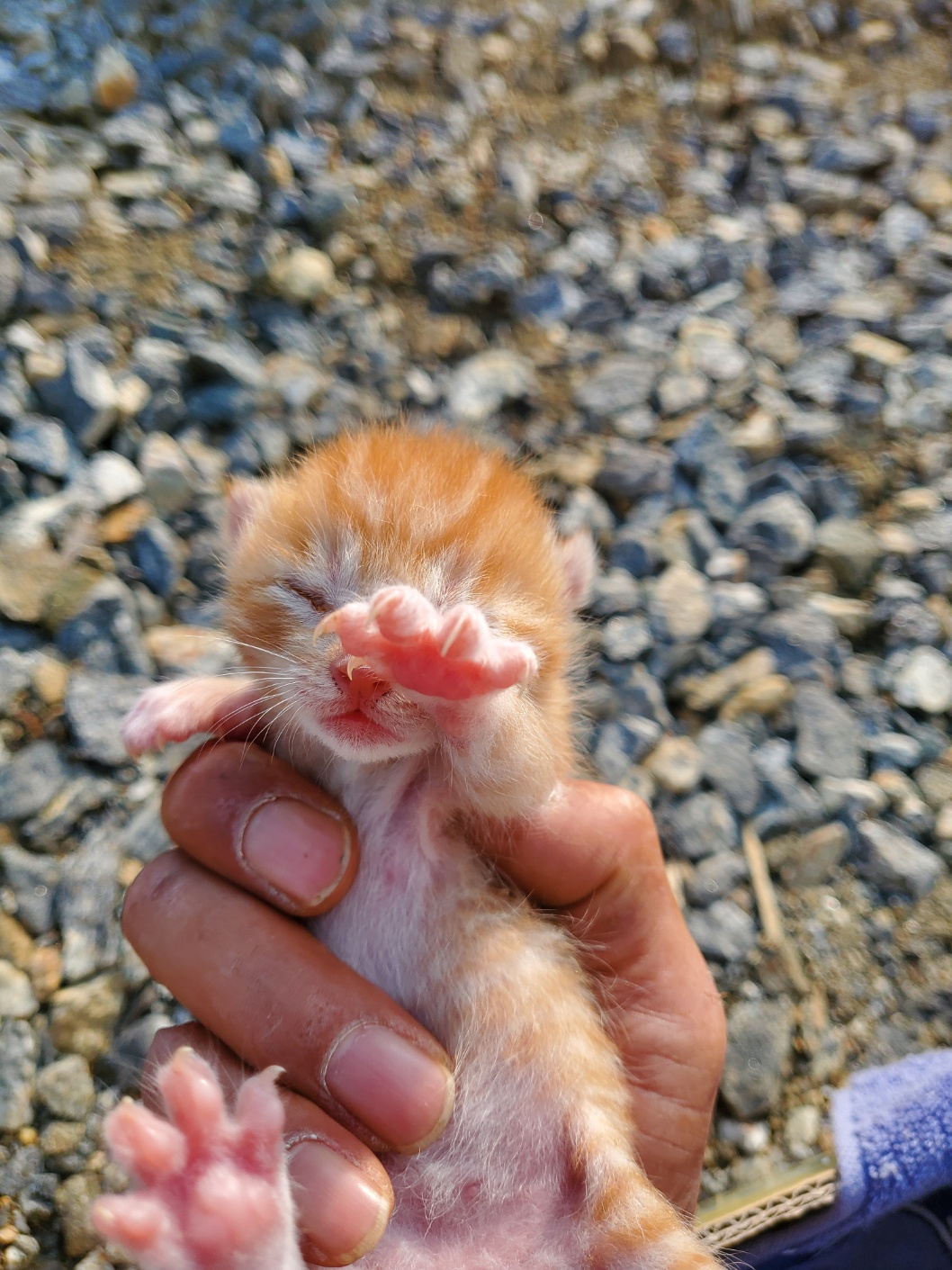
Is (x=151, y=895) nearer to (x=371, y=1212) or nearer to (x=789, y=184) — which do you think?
(x=371, y=1212)

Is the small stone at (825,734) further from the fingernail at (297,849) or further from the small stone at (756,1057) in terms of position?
the fingernail at (297,849)

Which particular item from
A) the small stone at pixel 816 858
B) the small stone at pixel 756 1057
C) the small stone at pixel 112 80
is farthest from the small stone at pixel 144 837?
the small stone at pixel 112 80

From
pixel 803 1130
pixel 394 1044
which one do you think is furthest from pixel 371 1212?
pixel 803 1130

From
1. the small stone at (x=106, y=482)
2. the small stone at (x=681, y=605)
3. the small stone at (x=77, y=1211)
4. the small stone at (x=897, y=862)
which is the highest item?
the small stone at (x=106, y=482)

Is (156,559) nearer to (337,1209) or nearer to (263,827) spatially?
(263,827)

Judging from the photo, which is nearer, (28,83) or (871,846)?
(871,846)

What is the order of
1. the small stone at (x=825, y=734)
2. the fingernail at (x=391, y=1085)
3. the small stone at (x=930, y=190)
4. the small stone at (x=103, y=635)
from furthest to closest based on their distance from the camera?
the small stone at (x=930, y=190)
the small stone at (x=825, y=734)
the small stone at (x=103, y=635)
the fingernail at (x=391, y=1085)

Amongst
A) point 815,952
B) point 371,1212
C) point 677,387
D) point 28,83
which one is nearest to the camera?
point 371,1212
